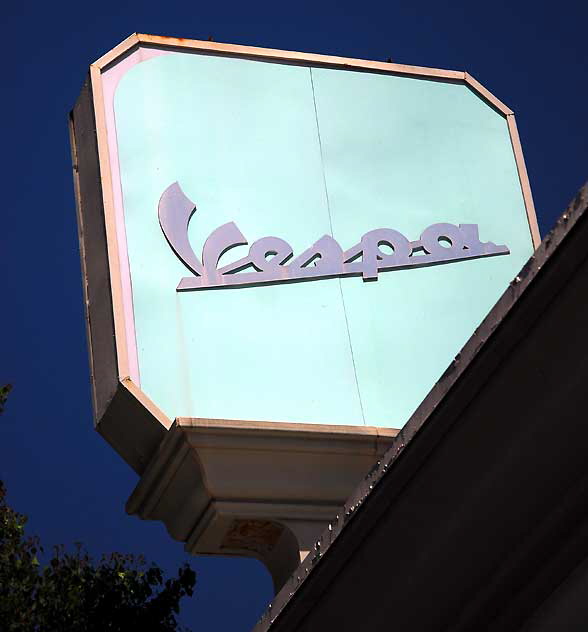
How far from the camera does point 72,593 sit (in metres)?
11.6

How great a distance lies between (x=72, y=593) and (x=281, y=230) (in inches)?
225

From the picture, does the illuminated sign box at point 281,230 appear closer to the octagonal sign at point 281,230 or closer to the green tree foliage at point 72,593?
the octagonal sign at point 281,230

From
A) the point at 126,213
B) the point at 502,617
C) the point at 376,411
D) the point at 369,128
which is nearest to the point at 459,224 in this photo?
the point at 369,128

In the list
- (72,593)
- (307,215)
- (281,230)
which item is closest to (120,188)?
(281,230)

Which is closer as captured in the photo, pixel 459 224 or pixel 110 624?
pixel 459 224

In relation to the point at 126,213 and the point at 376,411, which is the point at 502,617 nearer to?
the point at 376,411

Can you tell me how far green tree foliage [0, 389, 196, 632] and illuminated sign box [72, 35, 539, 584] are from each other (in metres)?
4.79

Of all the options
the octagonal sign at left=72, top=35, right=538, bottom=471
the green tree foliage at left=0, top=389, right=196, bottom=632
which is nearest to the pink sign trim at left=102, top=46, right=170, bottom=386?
the octagonal sign at left=72, top=35, right=538, bottom=471

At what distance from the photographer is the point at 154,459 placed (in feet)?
19.6

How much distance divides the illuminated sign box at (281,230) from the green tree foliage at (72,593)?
4788 mm

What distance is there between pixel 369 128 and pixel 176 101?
1.07m

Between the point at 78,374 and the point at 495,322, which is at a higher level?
the point at 78,374

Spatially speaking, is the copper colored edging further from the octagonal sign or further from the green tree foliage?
the green tree foliage

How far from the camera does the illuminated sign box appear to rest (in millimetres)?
6230
